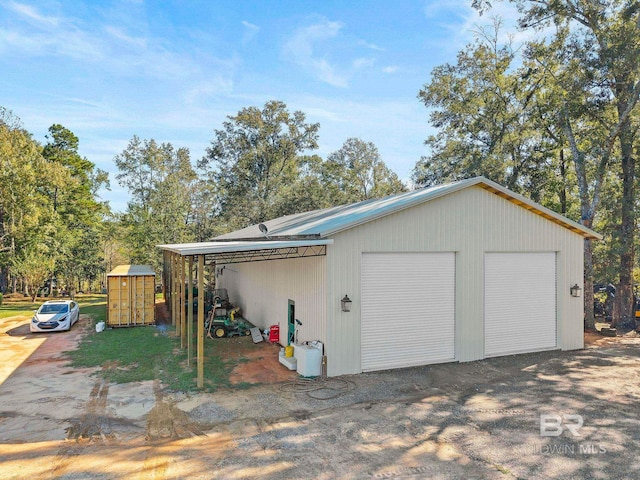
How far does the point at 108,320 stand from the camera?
1559cm

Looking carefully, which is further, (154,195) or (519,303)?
(154,195)

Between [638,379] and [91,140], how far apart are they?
121ft

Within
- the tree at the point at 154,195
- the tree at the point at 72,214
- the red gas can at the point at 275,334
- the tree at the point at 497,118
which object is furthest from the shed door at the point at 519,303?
the tree at the point at 72,214

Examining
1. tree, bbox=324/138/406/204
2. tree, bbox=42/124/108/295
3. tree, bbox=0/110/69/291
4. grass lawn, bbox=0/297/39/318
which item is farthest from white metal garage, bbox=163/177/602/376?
tree, bbox=324/138/406/204

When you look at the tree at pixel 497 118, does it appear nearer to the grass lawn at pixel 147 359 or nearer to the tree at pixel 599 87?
the tree at pixel 599 87

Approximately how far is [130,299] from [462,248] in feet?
41.8

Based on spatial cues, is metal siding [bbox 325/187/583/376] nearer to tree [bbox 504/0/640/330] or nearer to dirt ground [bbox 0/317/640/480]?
dirt ground [bbox 0/317/640/480]

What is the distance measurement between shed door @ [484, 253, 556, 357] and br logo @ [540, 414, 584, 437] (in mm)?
3979

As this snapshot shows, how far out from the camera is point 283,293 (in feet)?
40.4

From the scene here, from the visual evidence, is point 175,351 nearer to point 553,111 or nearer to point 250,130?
point 553,111

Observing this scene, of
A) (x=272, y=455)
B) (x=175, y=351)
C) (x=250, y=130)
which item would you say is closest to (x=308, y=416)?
(x=272, y=455)

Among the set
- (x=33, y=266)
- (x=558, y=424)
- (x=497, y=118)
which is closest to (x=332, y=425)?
(x=558, y=424)

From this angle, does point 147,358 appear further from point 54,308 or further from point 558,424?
point 558,424

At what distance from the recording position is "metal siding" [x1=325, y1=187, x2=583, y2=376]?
30.2ft
